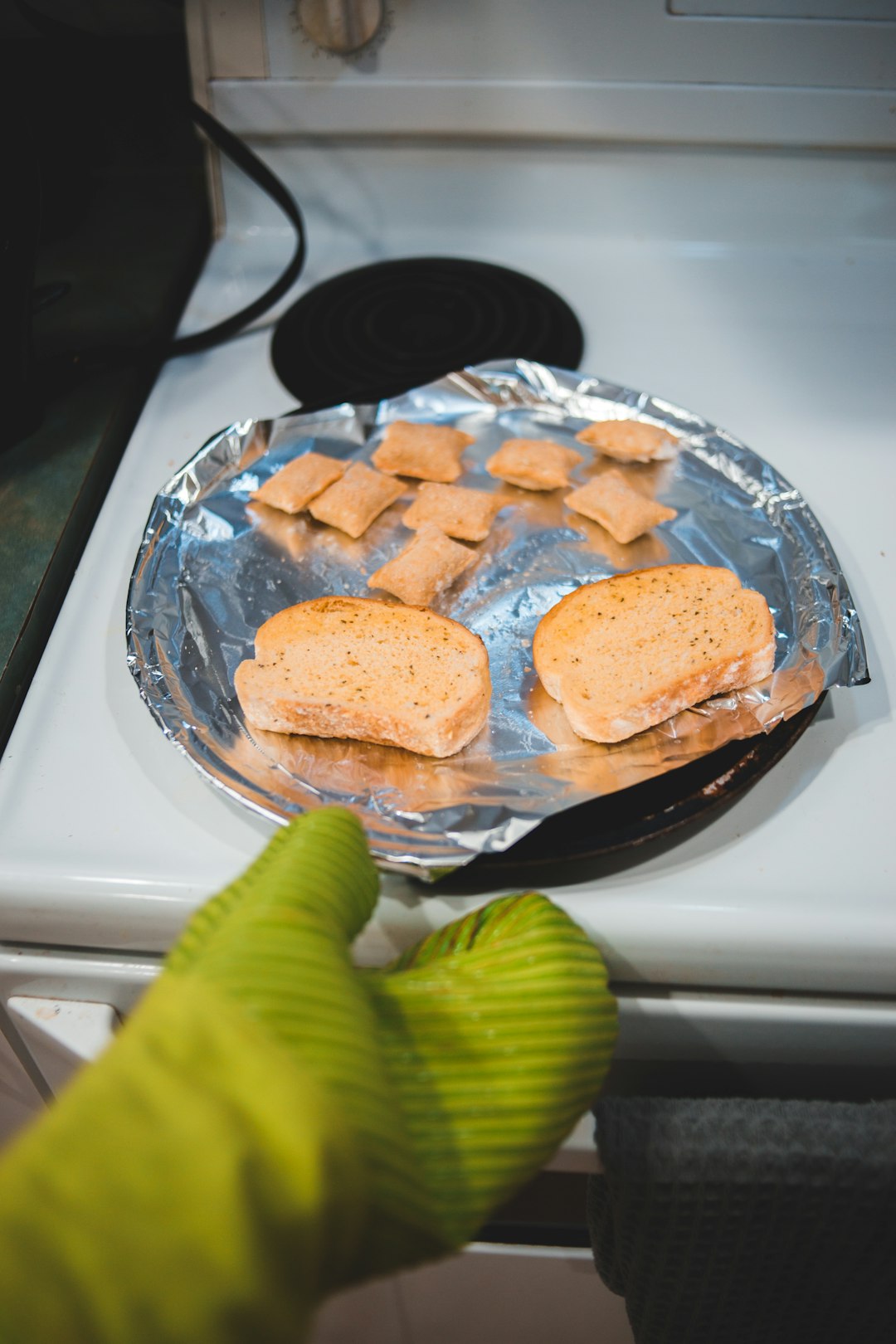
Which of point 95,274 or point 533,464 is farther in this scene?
point 95,274

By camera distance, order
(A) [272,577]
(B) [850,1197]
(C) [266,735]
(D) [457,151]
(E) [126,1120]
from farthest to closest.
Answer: (D) [457,151], (A) [272,577], (C) [266,735], (B) [850,1197], (E) [126,1120]

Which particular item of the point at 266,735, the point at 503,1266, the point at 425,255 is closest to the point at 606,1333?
the point at 503,1266

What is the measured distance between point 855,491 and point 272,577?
60 centimetres

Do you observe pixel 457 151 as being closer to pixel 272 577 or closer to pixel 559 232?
pixel 559 232

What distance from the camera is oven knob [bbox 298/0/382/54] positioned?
3.50 feet

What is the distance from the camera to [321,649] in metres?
0.76

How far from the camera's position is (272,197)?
3.98 feet

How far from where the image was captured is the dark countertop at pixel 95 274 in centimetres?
90

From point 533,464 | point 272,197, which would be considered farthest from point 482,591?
point 272,197

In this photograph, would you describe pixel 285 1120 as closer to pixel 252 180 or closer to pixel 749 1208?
pixel 749 1208

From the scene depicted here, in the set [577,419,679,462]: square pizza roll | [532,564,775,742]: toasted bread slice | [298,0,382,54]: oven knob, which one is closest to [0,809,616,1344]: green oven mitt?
[532,564,775,742]: toasted bread slice

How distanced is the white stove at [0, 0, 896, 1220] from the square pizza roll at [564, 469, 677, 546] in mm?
176

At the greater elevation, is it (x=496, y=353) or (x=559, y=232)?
(x=559, y=232)

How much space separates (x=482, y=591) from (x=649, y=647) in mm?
178
